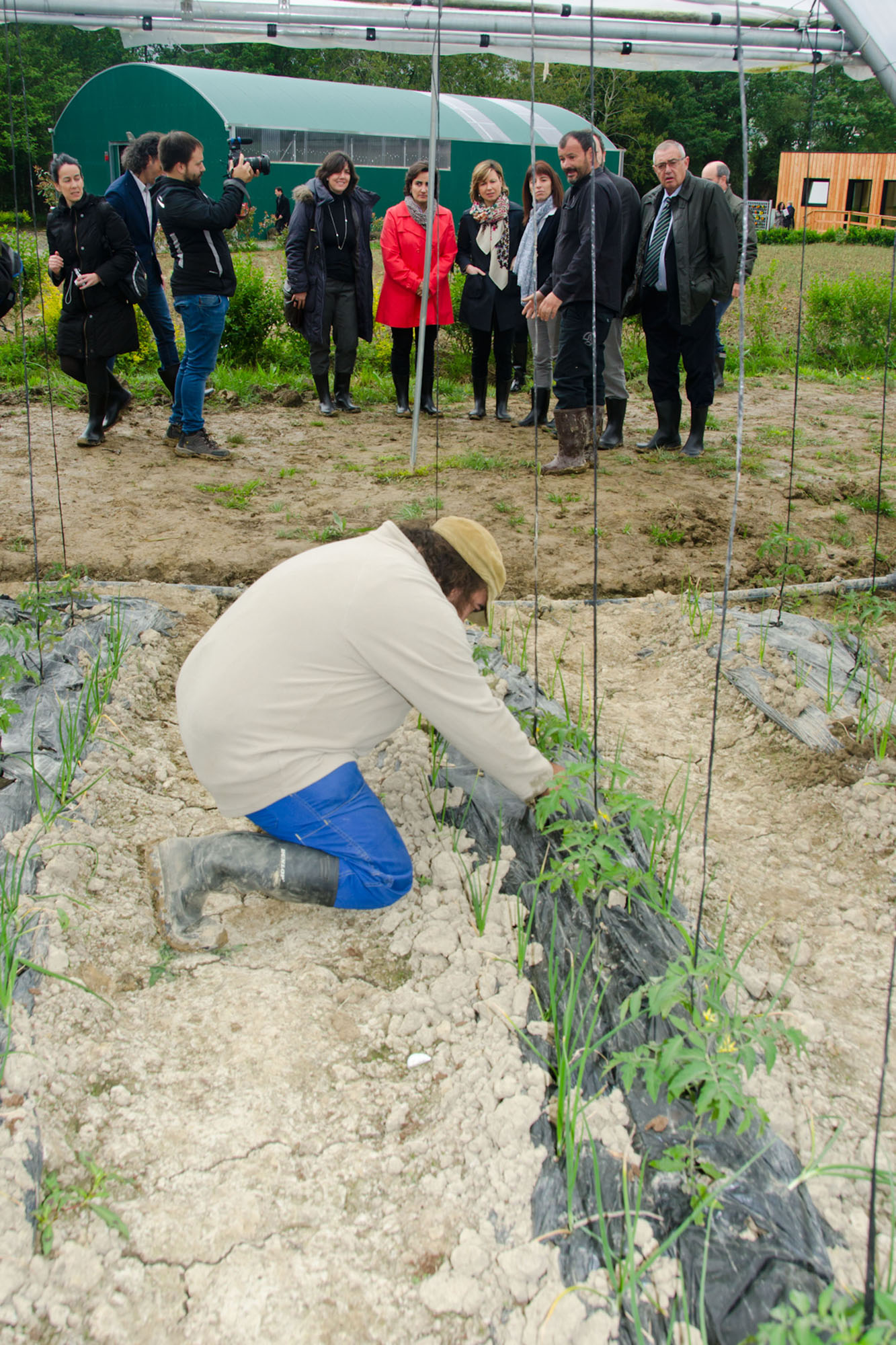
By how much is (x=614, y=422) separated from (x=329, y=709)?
4465mm

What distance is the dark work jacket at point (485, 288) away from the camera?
20.4ft

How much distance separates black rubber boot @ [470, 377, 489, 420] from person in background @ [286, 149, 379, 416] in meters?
0.80

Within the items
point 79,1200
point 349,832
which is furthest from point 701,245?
point 79,1200

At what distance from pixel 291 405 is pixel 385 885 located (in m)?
5.67

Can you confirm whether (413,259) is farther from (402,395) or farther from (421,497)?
(421,497)

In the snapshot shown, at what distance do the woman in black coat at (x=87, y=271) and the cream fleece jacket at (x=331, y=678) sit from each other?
412cm

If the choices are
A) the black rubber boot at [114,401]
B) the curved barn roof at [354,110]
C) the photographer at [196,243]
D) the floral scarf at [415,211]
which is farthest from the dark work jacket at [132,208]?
the curved barn roof at [354,110]

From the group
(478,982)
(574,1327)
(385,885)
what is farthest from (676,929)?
(574,1327)

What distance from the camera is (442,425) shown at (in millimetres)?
6715

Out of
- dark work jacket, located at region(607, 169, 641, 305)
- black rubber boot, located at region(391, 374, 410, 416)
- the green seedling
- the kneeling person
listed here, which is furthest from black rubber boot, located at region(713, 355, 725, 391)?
the green seedling

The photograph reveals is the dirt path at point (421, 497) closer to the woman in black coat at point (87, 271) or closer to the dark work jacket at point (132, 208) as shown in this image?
the woman in black coat at point (87, 271)

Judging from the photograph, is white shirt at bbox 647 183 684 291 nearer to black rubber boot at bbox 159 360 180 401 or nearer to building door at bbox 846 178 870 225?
black rubber boot at bbox 159 360 180 401

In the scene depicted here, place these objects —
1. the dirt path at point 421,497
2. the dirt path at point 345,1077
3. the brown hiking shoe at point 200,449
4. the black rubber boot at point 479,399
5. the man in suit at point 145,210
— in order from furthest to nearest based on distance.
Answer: the black rubber boot at point 479,399, the brown hiking shoe at point 200,449, the man in suit at point 145,210, the dirt path at point 421,497, the dirt path at point 345,1077

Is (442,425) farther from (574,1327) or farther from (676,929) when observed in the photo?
(574,1327)
